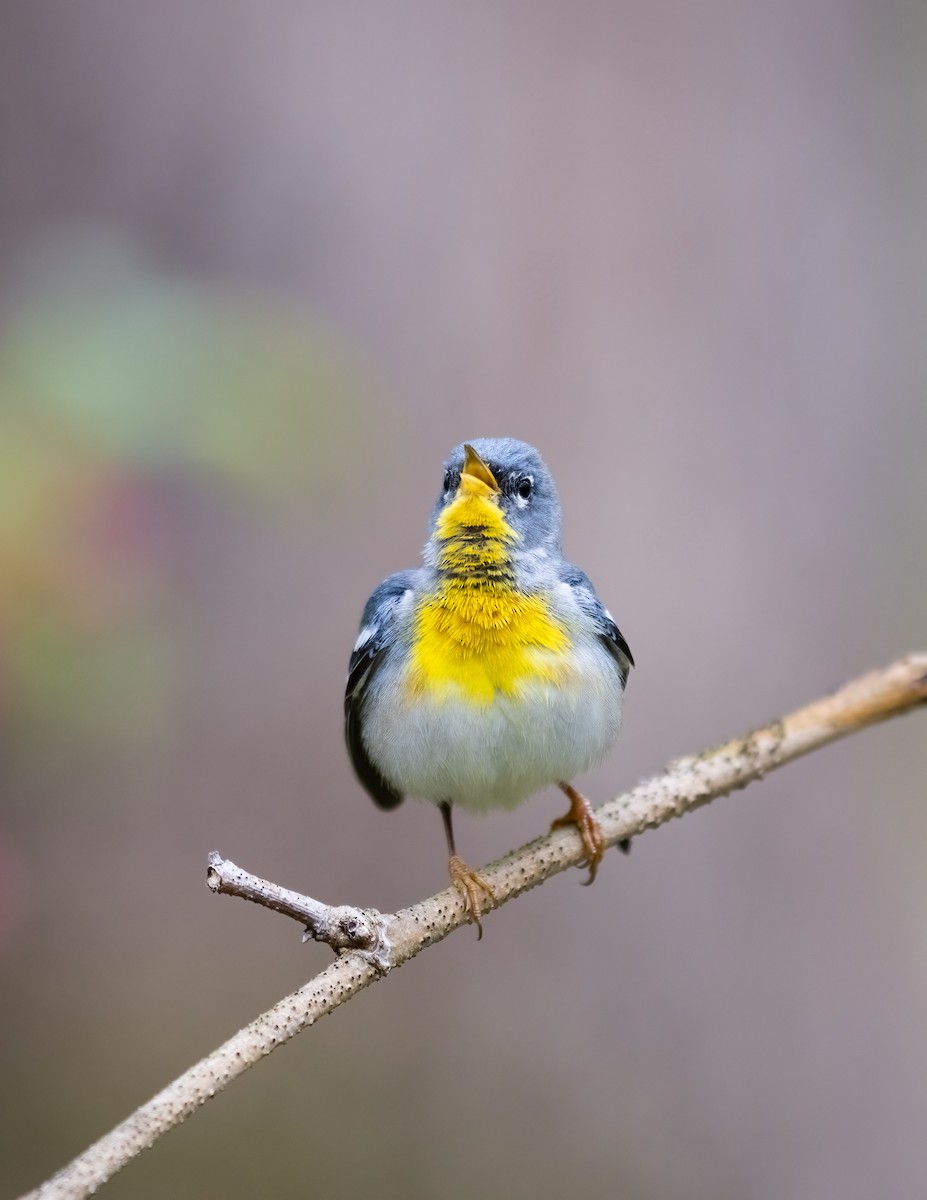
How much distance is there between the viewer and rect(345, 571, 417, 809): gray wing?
214cm

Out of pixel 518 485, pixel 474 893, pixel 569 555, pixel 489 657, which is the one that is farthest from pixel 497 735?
pixel 569 555

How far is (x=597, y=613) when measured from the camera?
7.11 feet

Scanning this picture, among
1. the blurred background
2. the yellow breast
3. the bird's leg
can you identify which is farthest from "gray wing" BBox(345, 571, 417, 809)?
the blurred background

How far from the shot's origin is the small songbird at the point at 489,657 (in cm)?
200

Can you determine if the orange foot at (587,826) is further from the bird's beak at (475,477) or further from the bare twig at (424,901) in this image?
the bird's beak at (475,477)

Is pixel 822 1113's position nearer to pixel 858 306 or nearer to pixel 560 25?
pixel 858 306

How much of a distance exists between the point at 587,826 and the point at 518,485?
0.68 meters

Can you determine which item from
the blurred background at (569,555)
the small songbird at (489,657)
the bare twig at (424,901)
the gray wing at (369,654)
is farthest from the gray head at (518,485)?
the blurred background at (569,555)

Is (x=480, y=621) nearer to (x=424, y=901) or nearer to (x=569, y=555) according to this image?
(x=424, y=901)

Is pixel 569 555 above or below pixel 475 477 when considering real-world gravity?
above

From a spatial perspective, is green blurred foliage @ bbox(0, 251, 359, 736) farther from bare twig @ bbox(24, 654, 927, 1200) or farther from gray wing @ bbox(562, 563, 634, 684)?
bare twig @ bbox(24, 654, 927, 1200)

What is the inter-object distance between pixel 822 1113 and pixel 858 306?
2.49 meters

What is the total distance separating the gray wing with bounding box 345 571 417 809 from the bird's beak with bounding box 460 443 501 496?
28 cm

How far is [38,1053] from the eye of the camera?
288 cm
